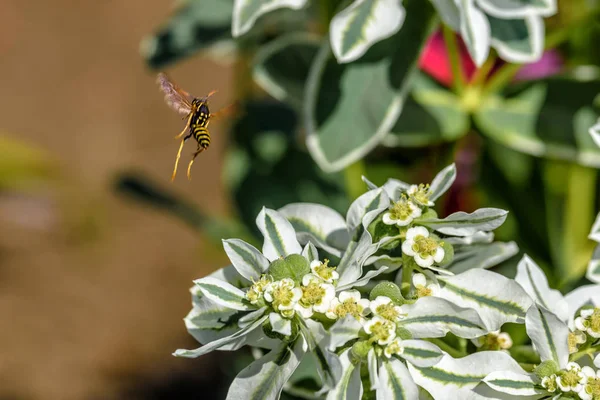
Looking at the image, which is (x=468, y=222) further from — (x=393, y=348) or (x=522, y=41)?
(x=522, y=41)

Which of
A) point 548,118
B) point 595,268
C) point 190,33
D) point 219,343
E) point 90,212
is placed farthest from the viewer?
point 90,212

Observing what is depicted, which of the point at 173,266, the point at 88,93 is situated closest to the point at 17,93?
the point at 88,93

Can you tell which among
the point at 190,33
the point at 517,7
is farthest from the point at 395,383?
the point at 190,33

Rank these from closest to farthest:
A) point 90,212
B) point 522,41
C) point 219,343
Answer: point 219,343 < point 522,41 < point 90,212

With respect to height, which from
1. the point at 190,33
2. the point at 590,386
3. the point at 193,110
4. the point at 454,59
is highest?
the point at 190,33

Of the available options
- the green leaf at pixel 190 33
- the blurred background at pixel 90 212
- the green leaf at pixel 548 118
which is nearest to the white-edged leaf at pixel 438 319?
the green leaf at pixel 548 118

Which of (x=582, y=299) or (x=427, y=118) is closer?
(x=582, y=299)

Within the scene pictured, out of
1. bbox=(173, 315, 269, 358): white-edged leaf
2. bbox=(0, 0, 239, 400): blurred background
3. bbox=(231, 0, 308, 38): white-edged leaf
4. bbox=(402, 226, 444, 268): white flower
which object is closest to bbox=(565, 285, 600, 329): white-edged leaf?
bbox=(402, 226, 444, 268): white flower

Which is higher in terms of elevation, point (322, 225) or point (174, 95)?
point (174, 95)

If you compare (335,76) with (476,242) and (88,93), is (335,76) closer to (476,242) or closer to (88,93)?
(476,242)
